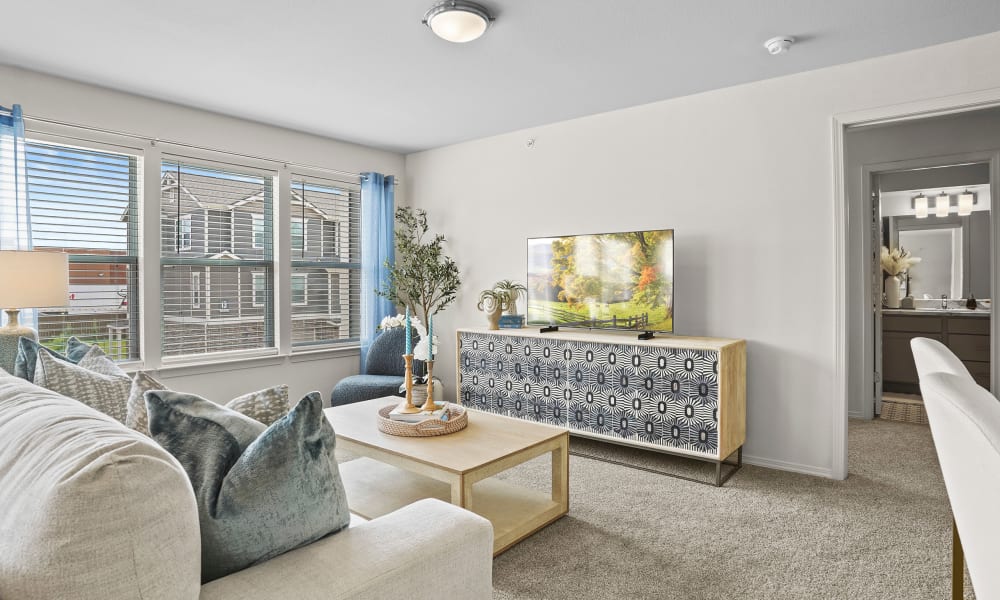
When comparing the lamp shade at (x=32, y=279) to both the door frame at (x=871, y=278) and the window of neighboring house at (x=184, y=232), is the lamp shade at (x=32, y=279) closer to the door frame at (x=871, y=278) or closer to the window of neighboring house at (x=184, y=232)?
the window of neighboring house at (x=184, y=232)

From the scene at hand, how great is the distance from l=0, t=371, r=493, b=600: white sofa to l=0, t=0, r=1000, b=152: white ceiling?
2.21m

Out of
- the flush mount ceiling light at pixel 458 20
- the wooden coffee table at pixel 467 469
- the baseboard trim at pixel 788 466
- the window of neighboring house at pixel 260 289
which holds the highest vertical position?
the flush mount ceiling light at pixel 458 20

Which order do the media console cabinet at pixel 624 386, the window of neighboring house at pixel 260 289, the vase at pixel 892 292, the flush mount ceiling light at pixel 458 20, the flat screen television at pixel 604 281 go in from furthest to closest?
the vase at pixel 892 292 < the window of neighboring house at pixel 260 289 < the flat screen television at pixel 604 281 < the media console cabinet at pixel 624 386 < the flush mount ceiling light at pixel 458 20

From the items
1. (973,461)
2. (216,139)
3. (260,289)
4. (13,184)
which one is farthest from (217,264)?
(973,461)

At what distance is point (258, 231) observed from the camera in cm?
448

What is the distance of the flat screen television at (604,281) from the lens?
3576 millimetres

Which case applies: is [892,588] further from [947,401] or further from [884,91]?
[884,91]

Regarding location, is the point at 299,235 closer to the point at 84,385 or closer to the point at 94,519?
the point at 84,385

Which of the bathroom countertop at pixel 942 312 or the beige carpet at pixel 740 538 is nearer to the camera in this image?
the beige carpet at pixel 740 538

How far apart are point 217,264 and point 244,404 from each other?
3354mm

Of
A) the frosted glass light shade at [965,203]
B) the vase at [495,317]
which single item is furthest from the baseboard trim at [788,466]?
the frosted glass light shade at [965,203]

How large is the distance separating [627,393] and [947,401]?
249cm

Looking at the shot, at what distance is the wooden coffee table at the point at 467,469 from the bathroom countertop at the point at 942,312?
4.21 meters

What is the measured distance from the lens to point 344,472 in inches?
118
